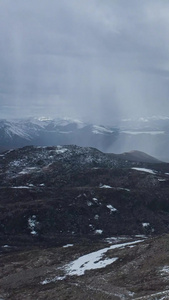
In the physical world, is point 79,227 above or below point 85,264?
below

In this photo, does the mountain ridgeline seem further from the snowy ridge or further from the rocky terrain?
the snowy ridge

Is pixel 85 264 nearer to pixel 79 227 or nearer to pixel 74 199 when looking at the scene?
pixel 79 227

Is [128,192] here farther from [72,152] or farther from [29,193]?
[72,152]

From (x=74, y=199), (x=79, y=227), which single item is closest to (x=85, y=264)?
(x=79, y=227)

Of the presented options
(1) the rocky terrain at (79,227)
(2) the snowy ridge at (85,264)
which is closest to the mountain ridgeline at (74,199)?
(1) the rocky terrain at (79,227)

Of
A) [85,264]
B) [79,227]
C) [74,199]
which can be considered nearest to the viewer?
[85,264]

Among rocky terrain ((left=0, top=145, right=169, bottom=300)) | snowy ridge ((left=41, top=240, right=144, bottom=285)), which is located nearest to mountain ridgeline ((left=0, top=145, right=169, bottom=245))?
rocky terrain ((left=0, top=145, right=169, bottom=300))

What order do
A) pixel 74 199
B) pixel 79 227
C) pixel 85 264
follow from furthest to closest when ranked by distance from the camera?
pixel 74 199
pixel 79 227
pixel 85 264

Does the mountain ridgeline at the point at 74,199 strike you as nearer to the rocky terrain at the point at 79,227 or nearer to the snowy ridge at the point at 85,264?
the rocky terrain at the point at 79,227
